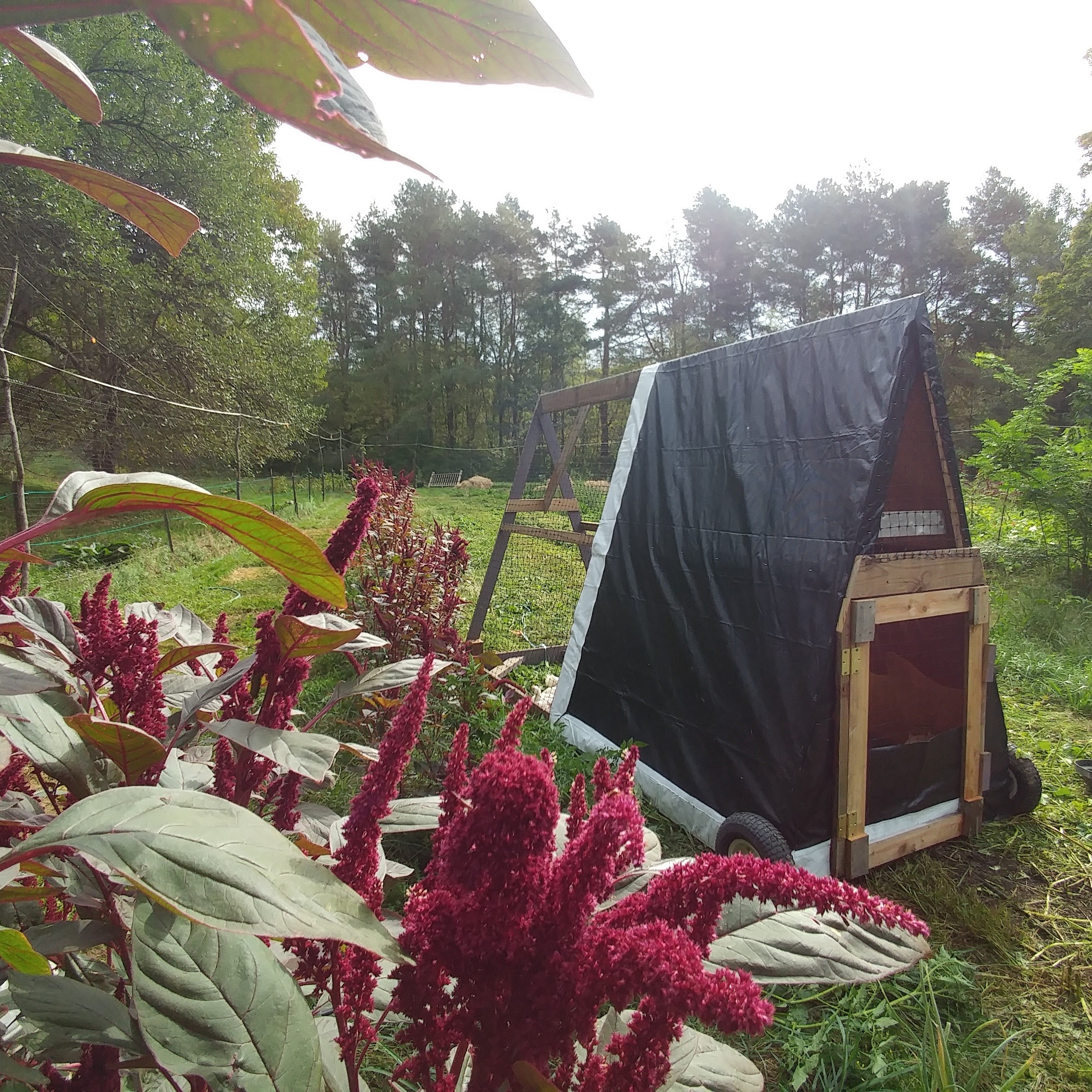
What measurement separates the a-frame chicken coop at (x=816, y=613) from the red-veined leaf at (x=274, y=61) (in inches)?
82.8

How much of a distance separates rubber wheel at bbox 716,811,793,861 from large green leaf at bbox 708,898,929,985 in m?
1.67

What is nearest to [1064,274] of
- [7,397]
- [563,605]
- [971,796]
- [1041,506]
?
[1041,506]

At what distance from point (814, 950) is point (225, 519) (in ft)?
1.60

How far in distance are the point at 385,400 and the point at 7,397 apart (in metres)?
25.8

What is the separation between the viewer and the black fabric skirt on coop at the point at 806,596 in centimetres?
208

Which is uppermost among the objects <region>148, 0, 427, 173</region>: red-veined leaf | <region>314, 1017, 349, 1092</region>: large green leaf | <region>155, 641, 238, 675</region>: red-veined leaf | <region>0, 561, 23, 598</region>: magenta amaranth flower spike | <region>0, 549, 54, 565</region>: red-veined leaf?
<region>148, 0, 427, 173</region>: red-veined leaf

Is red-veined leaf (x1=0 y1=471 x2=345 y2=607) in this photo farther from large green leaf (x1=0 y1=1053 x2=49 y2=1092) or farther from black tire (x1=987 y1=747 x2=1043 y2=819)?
black tire (x1=987 y1=747 x2=1043 y2=819)

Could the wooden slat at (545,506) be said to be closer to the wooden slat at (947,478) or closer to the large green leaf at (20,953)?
the wooden slat at (947,478)

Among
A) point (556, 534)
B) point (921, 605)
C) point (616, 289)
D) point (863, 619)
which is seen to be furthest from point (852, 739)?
point (616, 289)

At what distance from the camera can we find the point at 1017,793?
2.69m

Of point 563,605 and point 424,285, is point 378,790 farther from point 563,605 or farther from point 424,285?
point 424,285

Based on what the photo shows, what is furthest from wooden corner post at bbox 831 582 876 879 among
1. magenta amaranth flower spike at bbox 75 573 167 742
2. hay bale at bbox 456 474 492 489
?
hay bale at bbox 456 474 492 489

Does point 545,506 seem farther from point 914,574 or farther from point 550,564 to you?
point 550,564

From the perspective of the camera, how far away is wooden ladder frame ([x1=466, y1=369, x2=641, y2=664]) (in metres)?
3.57
